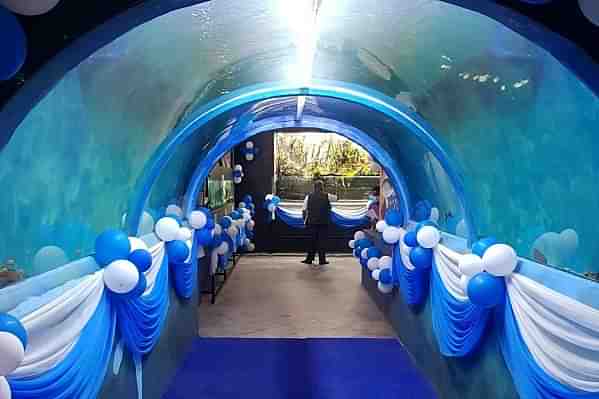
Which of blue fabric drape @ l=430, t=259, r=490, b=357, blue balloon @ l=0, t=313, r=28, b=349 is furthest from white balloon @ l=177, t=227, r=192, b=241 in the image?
blue balloon @ l=0, t=313, r=28, b=349

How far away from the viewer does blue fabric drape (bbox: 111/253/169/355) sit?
11.9ft

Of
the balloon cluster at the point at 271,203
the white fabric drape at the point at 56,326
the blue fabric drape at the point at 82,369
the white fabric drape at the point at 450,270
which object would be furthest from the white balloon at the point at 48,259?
the balloon cluster at the point at 271,203

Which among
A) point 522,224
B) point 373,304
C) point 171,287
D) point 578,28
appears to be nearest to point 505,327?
point 522,224

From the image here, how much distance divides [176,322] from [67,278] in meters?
2.85

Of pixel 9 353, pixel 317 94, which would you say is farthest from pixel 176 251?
pixel 9 353

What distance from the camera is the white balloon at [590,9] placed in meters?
1.90

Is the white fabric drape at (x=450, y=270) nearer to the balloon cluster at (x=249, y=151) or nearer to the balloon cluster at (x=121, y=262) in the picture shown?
the balloon cluster at (x=121, y=262)

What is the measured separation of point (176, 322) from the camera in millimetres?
5773

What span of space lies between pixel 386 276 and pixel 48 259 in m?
4.75

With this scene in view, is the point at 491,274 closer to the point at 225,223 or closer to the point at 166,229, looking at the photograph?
the point at 166,229

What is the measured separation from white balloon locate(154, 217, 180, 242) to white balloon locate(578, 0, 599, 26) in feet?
12.7

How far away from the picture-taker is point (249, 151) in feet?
45.2

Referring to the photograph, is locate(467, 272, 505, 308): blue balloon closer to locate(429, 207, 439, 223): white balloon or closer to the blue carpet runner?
the blue carpet runner

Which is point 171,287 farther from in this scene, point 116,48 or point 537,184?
point 537,184
